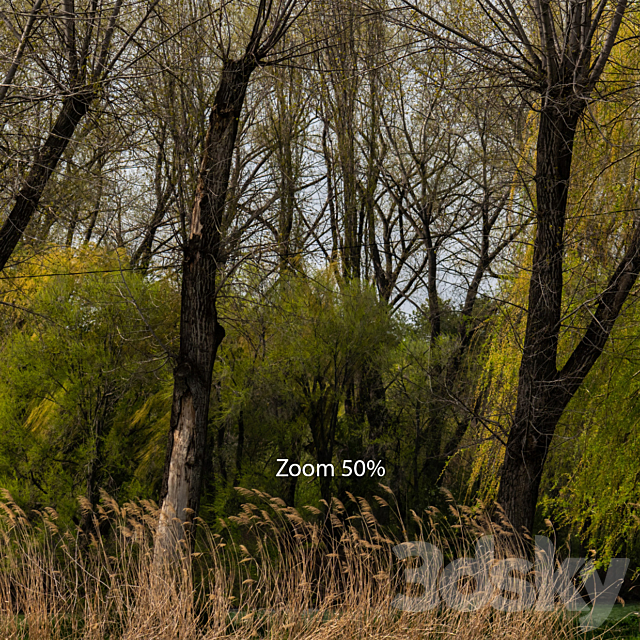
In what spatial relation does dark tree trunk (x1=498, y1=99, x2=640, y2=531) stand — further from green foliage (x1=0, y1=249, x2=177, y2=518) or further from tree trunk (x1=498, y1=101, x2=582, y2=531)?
green foliage (x1=0, y1=249, x2=177, y2=518)

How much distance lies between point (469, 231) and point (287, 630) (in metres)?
8.82

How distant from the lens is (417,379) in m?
10.4

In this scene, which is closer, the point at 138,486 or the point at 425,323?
the point at 138,486

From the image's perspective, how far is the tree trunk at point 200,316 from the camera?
6.39m

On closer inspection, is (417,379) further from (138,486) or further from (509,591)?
(509,591)

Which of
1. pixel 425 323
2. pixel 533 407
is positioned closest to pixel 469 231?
pixel 425 323

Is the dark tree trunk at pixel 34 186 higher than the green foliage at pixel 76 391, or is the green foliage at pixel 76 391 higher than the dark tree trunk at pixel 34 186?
the dark tree trunk at pixel 34 186

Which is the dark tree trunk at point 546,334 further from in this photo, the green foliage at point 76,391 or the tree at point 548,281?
the green foliage at point 76,391

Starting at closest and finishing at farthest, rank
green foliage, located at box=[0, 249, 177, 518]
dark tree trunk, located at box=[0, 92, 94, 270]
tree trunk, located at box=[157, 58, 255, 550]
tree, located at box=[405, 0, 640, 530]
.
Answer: tree, located at box=[405, 0, 640, 530], dark tree trunk, located at box=[0, 92, 94, 270], tree trunk, located at box=[157, 58, 255, 550], green foliage, located at box=[0, 249, 177, 518]

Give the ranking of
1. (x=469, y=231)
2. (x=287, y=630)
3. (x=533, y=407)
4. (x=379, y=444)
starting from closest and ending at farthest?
(x=287, y=630) → (x=533, y=407) → (x=379, y=444) → (x=469, y=231)

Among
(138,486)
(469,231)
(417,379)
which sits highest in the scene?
(469,231)

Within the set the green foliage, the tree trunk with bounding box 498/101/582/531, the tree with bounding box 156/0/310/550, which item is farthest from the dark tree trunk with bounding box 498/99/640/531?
the green foliage

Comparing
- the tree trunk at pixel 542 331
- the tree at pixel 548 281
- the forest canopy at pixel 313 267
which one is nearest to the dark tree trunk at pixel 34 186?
the forest canopy at pixel 313 267

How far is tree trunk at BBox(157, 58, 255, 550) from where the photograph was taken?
21.0ft
